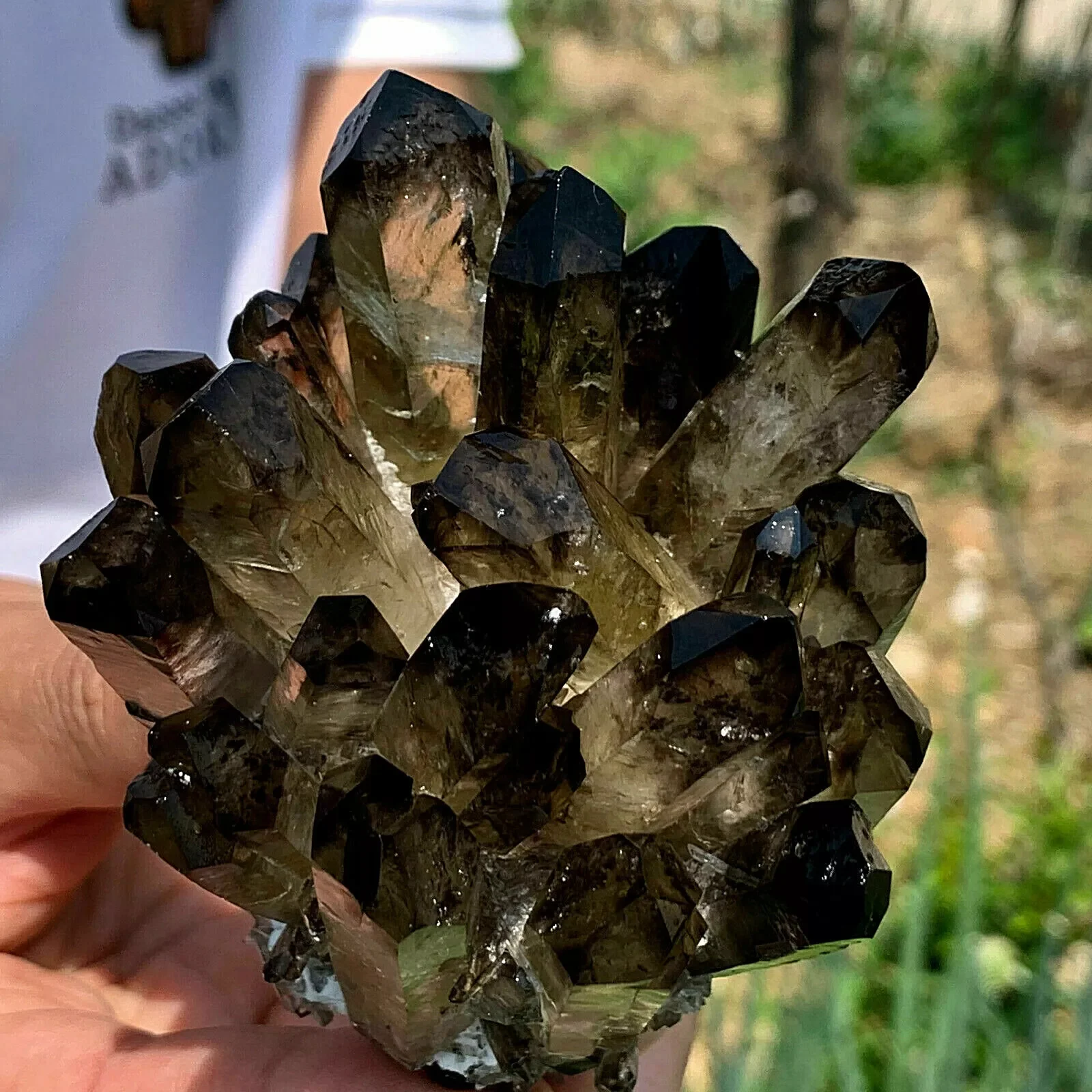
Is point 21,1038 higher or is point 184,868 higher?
point 184,868

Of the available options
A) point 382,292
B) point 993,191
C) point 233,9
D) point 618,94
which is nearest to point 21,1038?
point 382,292

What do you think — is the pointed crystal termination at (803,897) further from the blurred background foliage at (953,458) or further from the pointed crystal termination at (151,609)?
the blurred background foliage at (953,458)

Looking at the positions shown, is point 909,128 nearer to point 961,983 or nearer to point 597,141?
point 597,141

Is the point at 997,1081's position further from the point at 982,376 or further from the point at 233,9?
the point at 982,376

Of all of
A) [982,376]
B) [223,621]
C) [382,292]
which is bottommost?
[982,376]

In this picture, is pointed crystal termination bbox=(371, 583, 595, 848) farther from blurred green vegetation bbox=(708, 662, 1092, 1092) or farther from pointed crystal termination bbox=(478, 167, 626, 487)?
blurred green vegetation bbox=(708, 662, 1092, 1092)

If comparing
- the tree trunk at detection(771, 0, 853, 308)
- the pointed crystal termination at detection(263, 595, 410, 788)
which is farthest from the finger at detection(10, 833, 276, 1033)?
the tree trunk at detection(771, 0, 853, 308)

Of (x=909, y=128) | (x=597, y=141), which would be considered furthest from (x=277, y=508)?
(x=909, y=128)
